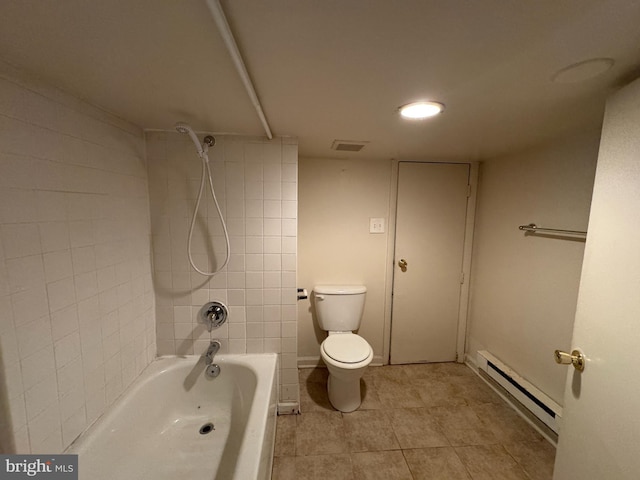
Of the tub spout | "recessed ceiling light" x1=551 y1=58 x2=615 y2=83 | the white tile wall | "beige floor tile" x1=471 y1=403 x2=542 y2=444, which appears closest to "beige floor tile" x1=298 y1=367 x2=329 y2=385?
the tub spout

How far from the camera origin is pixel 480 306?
216 cm

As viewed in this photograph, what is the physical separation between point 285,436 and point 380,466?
0.58 m

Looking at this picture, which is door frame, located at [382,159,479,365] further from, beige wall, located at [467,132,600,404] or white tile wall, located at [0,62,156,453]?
white tile wall, located at [0,62,156,453]

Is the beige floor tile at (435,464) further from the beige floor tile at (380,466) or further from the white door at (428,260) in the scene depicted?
the white door at (428,260)

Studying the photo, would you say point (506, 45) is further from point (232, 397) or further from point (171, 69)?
point (232, 397)

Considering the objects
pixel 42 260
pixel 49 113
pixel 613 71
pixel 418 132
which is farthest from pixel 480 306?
pixel 49 113

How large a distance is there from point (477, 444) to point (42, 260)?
2343 millimetres

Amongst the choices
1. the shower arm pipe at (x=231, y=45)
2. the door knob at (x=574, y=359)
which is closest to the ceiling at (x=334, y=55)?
the shower arm pipe at (x=231, y=45)

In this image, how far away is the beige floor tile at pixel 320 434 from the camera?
1.48 m

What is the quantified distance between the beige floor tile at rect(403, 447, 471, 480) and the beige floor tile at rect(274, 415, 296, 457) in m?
0.67

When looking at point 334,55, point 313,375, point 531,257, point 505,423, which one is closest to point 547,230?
point 531,257

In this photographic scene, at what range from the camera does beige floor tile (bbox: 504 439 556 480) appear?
135cm

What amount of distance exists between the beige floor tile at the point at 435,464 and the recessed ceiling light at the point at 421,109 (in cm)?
184

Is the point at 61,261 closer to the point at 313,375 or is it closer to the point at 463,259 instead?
the point at 313,375
